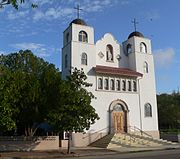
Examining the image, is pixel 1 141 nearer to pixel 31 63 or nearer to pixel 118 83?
pixel 31 63

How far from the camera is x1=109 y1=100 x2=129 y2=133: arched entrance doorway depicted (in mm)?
38197

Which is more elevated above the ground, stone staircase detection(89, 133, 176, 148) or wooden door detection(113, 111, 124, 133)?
wooden door detection(113, 111, 124, 133)

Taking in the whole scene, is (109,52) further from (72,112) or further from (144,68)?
(72,112)

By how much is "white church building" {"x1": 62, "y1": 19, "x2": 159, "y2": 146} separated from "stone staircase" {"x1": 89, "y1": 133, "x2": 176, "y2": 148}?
1.46 metres

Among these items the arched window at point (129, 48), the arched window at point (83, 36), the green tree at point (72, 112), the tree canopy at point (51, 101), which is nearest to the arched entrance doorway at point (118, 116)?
the arched window at point (129, 48)

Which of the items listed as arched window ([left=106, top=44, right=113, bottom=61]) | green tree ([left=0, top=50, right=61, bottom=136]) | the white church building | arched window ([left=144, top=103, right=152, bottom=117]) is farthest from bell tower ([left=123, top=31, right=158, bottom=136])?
green tree ([left=0, top=50, right=61, bottom=136])

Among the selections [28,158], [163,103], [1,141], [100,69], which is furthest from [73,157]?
[163,103]

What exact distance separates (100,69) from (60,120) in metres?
12.7

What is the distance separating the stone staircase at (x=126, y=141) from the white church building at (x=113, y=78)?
4.80ft

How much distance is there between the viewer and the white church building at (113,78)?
124 ft

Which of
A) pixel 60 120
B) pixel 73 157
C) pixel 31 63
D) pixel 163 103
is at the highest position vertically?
pixel 31 63

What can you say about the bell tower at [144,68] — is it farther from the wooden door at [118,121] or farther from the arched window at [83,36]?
the arched window at [83,36]

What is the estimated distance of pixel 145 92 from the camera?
41.3 metres

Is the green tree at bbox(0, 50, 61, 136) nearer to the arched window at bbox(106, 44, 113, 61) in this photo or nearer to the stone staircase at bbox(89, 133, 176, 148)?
the stone staircase at bbox(89, 133, 176, 148)
